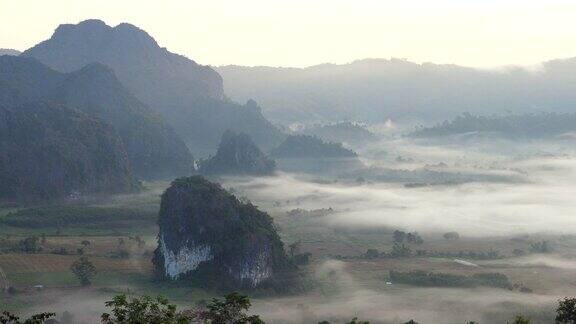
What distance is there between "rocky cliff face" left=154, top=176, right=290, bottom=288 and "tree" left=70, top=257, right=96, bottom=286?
13.8m

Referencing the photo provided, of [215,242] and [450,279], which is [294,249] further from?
[450,279]

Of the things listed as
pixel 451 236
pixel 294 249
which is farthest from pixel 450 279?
pixel 451 236

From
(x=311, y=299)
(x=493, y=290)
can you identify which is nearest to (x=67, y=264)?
(x=311, y=299)

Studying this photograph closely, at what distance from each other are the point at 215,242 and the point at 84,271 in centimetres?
2671

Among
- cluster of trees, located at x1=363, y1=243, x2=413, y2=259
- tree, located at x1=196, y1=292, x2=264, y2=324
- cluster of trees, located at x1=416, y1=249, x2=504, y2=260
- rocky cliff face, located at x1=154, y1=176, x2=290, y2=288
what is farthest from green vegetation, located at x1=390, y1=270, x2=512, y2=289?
tree, located at x1=196, y1=292, x2=264, y2=324

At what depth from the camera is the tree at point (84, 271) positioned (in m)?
134

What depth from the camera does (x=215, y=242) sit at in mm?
148500

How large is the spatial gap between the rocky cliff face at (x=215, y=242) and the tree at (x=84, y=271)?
13.8 meters

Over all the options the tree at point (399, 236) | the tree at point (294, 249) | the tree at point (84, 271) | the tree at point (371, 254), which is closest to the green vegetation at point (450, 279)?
the tree at point (371, 254)

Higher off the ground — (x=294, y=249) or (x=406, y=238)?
(x=294, y=249)

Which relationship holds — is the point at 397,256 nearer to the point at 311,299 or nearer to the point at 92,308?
the point at 311,299

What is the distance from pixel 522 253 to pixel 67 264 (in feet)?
342

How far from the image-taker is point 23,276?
458 ft

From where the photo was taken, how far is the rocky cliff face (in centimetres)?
14250
